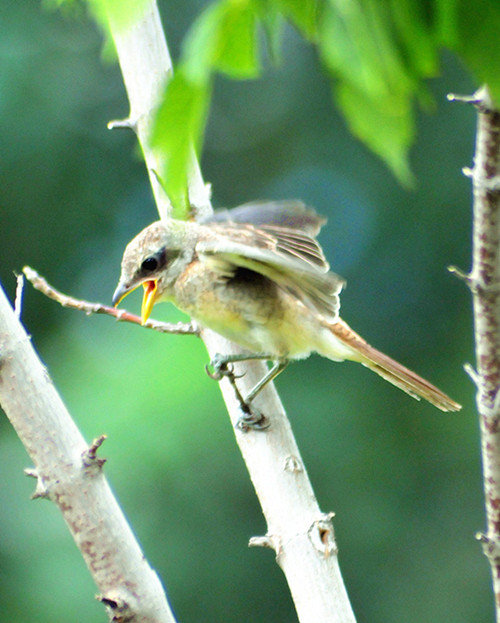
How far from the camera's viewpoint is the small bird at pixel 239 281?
5.87 feet

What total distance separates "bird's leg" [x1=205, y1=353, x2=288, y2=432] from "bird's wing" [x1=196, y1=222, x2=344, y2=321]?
174mm

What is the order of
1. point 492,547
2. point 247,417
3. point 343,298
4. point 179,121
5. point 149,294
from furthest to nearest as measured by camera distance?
point 343,298 < point 149,294 < point 247,417 < point 492,547 < point 179,121

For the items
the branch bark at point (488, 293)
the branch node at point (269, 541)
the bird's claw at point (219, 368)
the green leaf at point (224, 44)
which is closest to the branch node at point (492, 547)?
the branch bark at point (488, 293)

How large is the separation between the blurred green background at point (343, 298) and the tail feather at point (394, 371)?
76.7 inches

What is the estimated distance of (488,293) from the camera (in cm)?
115

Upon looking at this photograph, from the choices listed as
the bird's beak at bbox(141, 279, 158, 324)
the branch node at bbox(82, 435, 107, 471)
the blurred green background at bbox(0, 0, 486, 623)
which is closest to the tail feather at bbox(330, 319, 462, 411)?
the bird's beak at bbox(141, 279, 158, 324)

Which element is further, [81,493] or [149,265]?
[149,265]

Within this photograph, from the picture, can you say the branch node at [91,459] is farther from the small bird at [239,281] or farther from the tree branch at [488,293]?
the tree branch at [488,293]

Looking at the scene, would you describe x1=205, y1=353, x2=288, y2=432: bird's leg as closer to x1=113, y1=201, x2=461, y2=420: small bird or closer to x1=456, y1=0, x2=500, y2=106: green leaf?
x1=113, y1=201, x2=461, y2=420: small bird

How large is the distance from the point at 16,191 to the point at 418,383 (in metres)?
3.34

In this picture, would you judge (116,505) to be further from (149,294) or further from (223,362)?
(149,294)

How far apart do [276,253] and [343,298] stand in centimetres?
342

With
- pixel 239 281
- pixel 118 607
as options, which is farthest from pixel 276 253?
pixel 118 607

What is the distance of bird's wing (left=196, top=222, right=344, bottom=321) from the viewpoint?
1.62 metres
